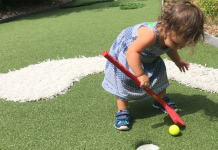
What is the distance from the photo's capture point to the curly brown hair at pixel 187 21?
1450 mm

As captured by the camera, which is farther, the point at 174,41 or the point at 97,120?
the point at 97,120

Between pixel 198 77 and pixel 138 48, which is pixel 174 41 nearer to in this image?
pixel 138 48

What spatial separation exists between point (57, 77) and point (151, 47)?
151 centimetres

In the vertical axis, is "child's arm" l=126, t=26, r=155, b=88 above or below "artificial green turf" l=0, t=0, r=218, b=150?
above

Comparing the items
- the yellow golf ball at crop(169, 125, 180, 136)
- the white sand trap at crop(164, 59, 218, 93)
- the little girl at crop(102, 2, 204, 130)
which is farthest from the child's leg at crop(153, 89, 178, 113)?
the white sand trap at crop(164, 59, 218, 93)

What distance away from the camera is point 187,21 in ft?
4.76

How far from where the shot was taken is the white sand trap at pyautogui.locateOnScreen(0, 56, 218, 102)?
246cm

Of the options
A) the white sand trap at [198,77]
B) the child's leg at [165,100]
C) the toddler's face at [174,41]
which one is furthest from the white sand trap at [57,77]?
the toddler's face at [174,41]

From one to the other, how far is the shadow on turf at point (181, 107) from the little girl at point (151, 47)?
0.33 feet

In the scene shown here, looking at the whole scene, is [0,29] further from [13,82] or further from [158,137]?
[158,137]

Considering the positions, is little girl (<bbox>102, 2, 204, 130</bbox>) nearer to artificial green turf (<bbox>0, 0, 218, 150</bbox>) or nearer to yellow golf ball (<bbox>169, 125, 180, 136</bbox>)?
artificial green turf (<bbox>0, 0, 218, 150</bbox>)

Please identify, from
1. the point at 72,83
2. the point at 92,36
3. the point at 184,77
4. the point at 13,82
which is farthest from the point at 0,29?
the point at 184,77

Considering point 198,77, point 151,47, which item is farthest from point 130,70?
point 198,77

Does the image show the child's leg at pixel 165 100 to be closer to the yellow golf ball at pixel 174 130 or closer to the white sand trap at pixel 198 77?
the yellow golf ball at pixel 174 130
